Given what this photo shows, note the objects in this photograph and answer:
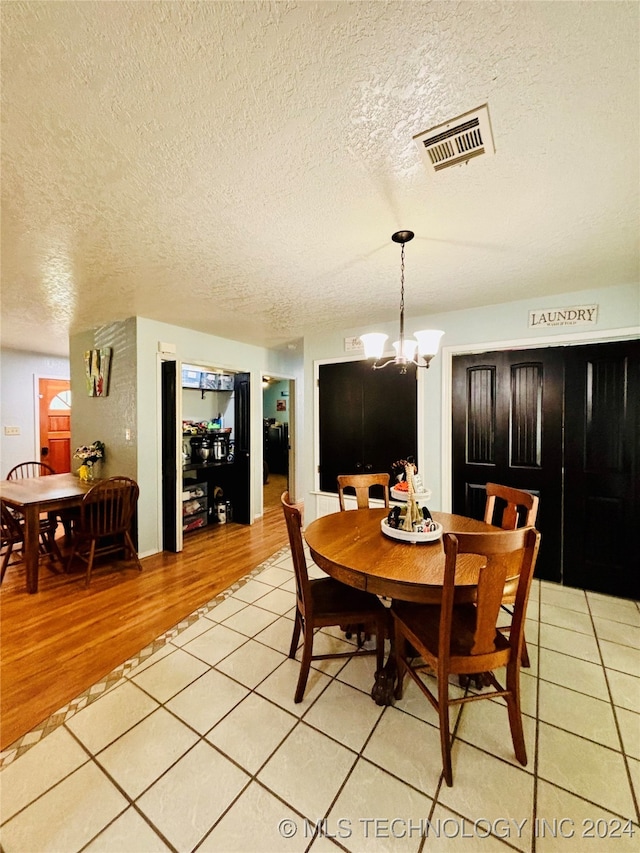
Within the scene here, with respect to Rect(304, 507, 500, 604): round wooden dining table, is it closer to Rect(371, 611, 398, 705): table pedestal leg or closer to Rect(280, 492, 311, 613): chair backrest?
Rect(280, 492, 311, 613): chair backrest

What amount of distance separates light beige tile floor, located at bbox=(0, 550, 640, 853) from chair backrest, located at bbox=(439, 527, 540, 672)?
471mm

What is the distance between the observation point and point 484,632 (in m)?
1.38

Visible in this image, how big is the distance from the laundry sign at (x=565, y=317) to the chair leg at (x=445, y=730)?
9.59 ft

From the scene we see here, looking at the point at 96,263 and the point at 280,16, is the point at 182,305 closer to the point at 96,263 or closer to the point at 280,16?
the point at 96,263

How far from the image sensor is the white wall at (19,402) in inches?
203

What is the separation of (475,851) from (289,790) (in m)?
0.67

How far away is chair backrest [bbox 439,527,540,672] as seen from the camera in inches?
49.9

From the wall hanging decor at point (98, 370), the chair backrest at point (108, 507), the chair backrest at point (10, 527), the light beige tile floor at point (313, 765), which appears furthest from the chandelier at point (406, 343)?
the chair backrest at point (10, 527)

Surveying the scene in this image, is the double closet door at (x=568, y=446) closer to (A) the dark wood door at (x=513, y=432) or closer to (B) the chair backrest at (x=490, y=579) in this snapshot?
(A) the dark wood door at (x=513, y=432)

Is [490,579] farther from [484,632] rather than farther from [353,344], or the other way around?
[353,344]

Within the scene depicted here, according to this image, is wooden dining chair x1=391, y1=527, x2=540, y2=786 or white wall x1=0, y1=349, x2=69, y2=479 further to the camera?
white wall x1=0, y1=349, x2=69, y2=479

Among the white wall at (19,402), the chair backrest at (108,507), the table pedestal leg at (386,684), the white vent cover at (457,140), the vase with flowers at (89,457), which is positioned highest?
the white vent cover at (457,140)

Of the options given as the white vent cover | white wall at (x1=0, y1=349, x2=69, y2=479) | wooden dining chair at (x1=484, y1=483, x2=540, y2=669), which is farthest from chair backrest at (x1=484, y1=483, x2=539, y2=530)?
white wall at (x1=0, y1=349, x2=69, y2=479)

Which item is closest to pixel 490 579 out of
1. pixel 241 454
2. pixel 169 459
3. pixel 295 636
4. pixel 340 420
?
pixel 295 636
